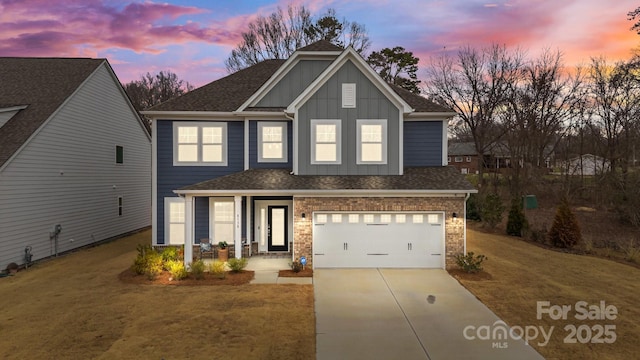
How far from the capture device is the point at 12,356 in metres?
7.14

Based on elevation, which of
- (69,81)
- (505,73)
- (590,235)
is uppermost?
(505,73)

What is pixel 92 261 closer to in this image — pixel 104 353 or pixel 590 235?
pixel 104 353

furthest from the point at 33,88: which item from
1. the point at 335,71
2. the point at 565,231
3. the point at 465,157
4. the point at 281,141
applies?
the point at 465,157

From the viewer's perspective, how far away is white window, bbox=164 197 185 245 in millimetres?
16250

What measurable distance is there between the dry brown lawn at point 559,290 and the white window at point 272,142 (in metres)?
9.08

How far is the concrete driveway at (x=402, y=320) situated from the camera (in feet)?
24.3

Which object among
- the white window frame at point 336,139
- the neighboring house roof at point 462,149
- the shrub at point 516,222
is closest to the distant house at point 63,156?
the white window frame at point 336,139

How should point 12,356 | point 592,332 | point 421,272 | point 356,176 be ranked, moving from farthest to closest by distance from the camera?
point 356,176 < point 421,272 < point 592,332 < point 12,356

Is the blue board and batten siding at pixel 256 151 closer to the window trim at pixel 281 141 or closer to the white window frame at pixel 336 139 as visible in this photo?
the window trim at pixel 281 141

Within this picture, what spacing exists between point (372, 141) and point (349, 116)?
139cm

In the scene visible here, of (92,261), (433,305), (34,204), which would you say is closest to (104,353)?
(433,305)

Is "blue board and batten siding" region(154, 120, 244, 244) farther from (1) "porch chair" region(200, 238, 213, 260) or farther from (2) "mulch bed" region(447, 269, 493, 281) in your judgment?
(2) "mulch bed" region(447, 269, 493, 281)

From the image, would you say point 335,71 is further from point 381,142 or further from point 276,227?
point 276,227

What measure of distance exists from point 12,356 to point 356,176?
11.4 meters
